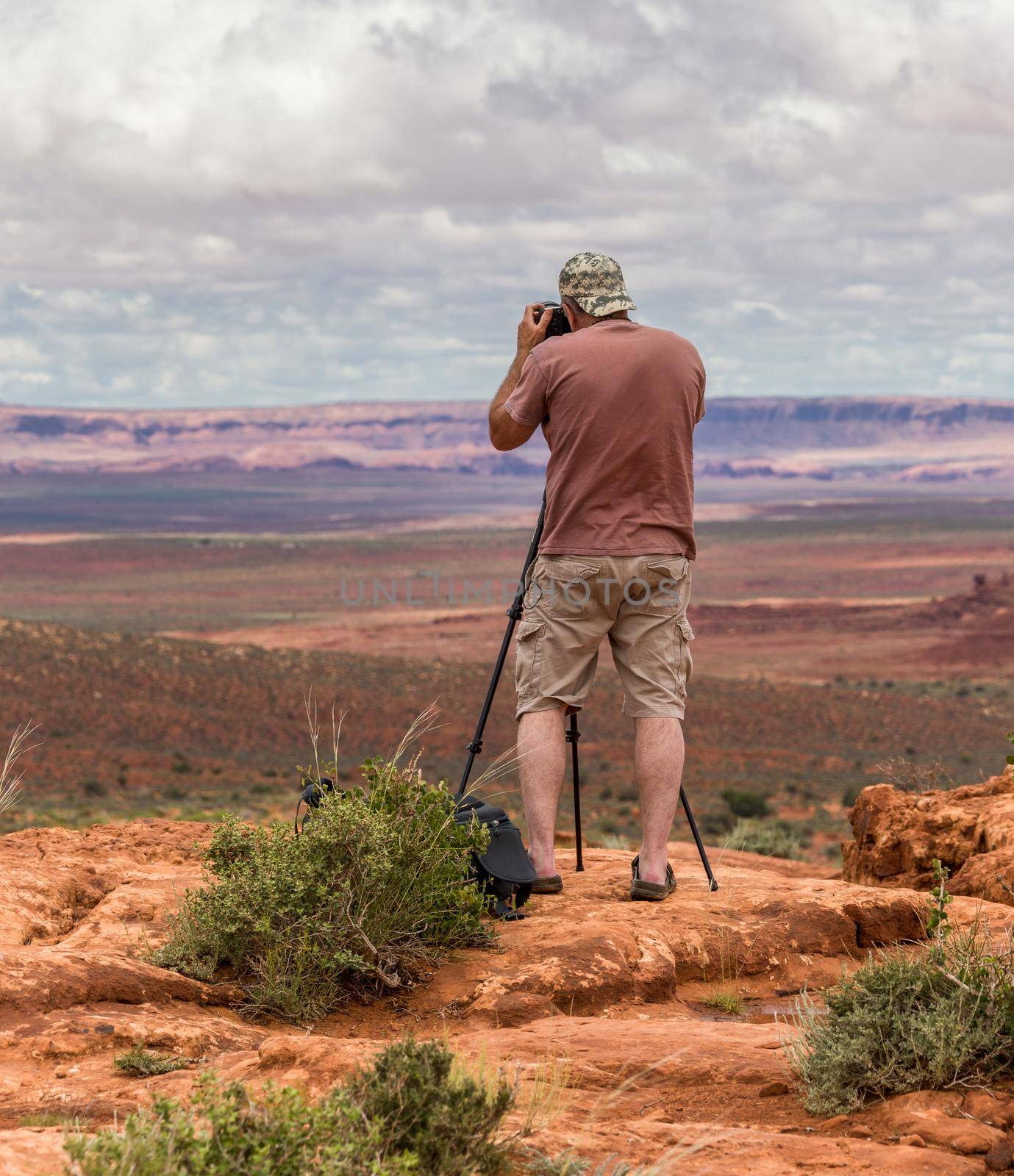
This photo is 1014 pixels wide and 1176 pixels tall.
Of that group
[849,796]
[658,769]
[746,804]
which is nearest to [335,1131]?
[658,769]

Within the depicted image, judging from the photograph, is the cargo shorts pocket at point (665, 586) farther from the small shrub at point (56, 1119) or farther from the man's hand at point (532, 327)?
the small shrub at point (56, 1119)

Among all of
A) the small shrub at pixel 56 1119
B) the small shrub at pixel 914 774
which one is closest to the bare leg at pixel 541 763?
the small shrub at pixel 56 1119

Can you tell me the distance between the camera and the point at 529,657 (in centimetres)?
450

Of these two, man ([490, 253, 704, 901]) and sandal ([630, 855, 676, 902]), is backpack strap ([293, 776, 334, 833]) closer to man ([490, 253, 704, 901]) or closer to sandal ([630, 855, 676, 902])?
man ([490, 253, 704, 901])

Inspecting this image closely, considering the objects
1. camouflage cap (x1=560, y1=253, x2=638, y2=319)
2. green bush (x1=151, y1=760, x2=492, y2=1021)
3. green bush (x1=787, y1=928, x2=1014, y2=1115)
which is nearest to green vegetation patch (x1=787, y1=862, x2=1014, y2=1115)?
green bush (x1=787, y1=928, x2=1014, y2=1115)

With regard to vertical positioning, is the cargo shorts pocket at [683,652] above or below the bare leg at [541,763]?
above

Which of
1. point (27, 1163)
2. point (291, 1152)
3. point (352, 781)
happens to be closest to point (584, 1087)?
point (291, 1152)

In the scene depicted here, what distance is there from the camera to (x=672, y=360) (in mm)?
4371

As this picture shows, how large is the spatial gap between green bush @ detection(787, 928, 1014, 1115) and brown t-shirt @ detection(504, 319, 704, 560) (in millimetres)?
1710

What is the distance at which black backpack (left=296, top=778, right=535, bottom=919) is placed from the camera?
4.35 metres

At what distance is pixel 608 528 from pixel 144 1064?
2184 millimetres

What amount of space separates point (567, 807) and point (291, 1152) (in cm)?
1961

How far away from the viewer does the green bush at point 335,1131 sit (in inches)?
86.0

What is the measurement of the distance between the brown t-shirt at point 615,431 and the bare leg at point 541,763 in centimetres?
58
